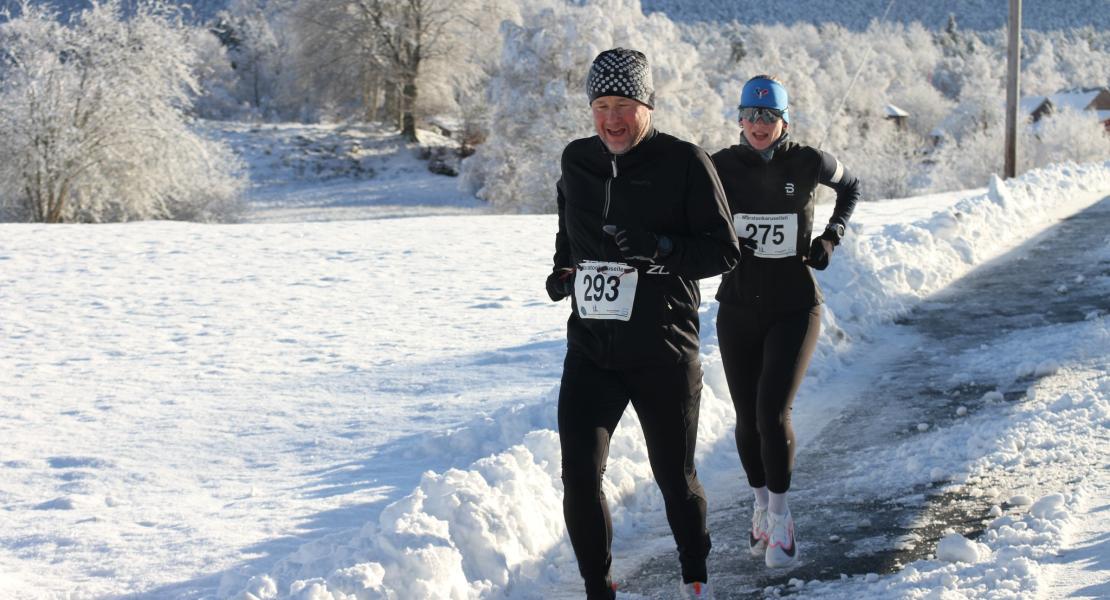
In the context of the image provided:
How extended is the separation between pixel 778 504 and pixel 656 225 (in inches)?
66.3

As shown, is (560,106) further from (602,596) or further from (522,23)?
(602,596)

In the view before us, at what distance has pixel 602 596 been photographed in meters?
3.90

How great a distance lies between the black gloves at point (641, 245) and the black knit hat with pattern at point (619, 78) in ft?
1.50

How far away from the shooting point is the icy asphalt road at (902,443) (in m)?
4.82

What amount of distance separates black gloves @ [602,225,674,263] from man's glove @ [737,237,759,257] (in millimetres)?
1490

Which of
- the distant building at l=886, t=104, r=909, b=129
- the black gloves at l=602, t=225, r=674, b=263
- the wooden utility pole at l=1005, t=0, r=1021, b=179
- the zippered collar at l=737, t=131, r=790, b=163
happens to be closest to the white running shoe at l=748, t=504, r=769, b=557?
the zippered collar at l=737, t=131, r=790, b=163

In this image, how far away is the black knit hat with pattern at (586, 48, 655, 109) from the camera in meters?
3.67

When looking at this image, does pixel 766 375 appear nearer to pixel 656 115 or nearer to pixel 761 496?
pixel 761 496

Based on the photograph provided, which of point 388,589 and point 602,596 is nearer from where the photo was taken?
point 602,596

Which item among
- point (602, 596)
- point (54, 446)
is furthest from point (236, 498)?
point (602, 596)

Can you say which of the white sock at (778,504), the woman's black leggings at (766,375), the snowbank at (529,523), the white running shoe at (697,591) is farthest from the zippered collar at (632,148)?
the white sock at (778,504)

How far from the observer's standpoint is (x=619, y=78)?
144 inches

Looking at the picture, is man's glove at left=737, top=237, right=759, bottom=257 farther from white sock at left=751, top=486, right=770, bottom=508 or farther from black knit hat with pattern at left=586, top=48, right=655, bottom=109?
black knit hat with pattern at left=586, top=48, right=655, bottom=109

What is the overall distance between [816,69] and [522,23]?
188 ft
